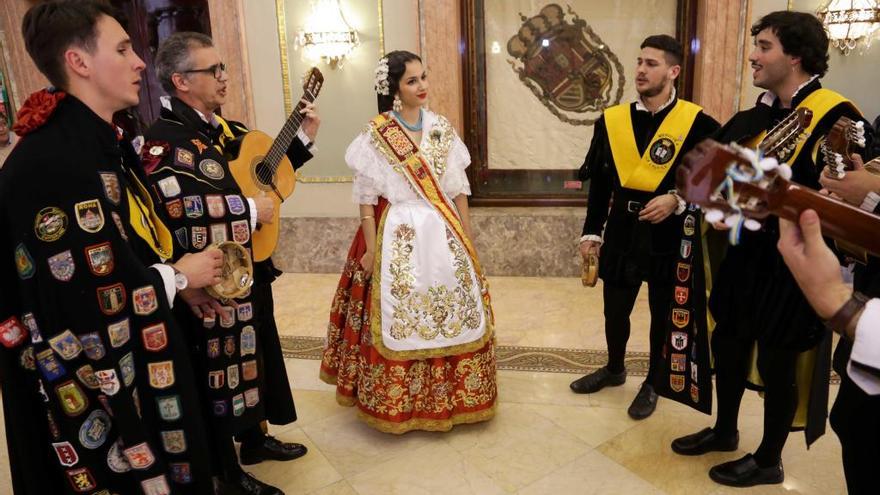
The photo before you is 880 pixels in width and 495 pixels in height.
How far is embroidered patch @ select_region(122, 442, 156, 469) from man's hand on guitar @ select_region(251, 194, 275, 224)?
2.96 ft

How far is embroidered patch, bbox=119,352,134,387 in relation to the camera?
148 centimetres

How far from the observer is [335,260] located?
544 cm

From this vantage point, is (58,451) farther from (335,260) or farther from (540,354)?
(335,260)

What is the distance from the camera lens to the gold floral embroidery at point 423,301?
8.36 feet

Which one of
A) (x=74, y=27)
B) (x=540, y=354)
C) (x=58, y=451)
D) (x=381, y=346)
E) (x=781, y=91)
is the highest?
(x=74, y=27)

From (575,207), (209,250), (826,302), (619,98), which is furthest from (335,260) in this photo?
(826,302)

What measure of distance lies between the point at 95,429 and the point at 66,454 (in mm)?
92

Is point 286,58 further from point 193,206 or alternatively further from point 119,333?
point 119,333

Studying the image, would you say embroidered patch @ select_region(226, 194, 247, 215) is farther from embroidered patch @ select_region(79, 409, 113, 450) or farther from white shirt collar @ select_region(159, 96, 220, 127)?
embroidered patch @ select_region(79, 409, 113, 450)

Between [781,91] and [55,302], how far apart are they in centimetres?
232

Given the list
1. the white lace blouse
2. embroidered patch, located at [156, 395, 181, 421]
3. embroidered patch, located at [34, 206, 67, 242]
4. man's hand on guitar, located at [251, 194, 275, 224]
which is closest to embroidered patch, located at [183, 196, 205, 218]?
man's hand on guitar, located at [251, 194, 275, 224]

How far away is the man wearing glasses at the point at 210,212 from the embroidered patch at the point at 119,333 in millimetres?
329

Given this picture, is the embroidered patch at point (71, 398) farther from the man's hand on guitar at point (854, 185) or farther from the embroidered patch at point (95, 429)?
the man's hand on guitar at point (854, 185)

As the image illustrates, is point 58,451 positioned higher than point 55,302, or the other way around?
point 55,302
